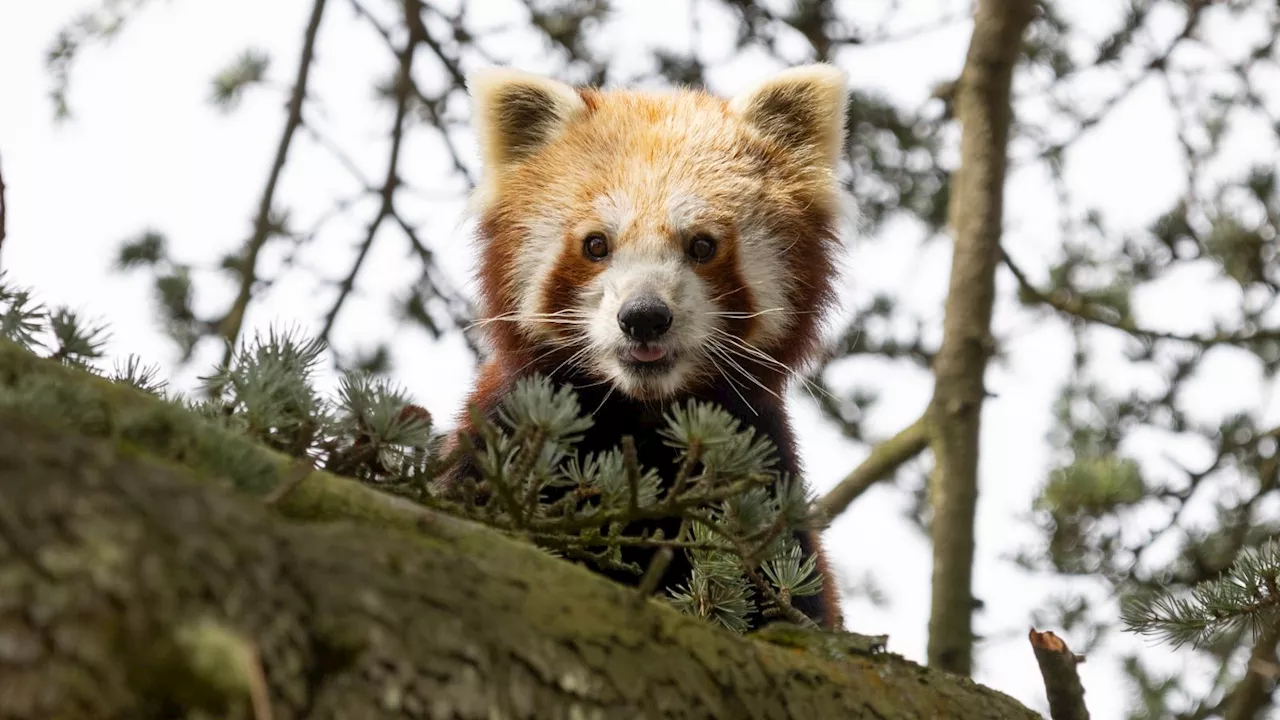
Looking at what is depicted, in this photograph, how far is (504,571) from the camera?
134 cm

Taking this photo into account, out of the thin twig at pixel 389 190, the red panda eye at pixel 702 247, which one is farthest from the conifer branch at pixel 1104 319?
the thin twig at pixel 389 190

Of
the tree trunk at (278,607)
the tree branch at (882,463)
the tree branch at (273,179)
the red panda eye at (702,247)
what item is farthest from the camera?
the tree branch at (273,179)

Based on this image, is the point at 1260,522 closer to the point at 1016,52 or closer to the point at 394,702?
the point at 1016,52

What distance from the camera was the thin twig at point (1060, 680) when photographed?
2092 millimetres

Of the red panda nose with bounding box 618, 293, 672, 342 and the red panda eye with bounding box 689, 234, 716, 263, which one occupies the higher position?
the red panda eye with bounding box 689, 234, 716, 263

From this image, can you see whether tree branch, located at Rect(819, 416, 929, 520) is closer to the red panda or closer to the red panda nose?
the red panda

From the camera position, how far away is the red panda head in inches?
126

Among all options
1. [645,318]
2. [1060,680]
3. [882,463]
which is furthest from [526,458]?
[882,463]

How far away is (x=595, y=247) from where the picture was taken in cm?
336

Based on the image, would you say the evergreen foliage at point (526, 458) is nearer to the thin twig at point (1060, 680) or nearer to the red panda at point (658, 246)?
the thin twig at point (1060, 680)

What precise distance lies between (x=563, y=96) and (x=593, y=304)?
0.77m

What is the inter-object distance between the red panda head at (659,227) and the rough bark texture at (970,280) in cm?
71

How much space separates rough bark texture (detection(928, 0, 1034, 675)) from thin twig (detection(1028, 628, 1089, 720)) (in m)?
1.90

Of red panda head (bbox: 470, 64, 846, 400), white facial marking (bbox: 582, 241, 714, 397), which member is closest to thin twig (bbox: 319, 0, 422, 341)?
red panda head (bbox: 470, 64, 846, 400)
